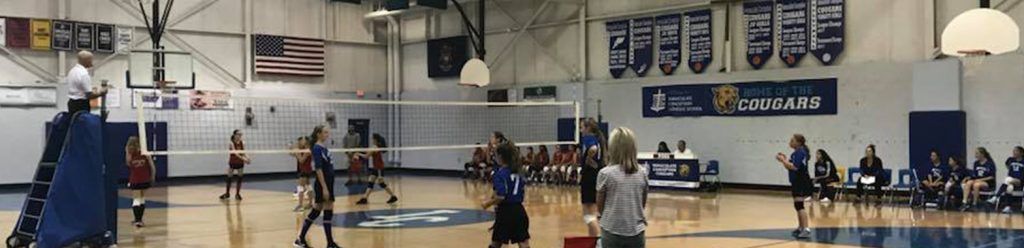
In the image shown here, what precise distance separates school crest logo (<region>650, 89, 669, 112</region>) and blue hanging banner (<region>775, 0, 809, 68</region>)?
3474 mm

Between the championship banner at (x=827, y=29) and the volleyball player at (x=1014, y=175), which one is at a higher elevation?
the championship banner at (x=827, y=29)

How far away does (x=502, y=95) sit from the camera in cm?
2825

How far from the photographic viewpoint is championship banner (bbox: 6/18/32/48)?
23.6m

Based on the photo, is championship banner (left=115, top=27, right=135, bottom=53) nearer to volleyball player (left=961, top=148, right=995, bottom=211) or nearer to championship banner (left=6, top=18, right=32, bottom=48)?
championship banner (left=6, top=18, right=32, bottom=48)

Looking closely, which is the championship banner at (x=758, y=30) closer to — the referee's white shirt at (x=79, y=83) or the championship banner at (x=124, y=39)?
the referee's white shirt at (x=79, y=83)

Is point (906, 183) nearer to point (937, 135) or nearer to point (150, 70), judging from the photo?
point (937, 135)

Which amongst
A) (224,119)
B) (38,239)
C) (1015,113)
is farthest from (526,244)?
(224,119)

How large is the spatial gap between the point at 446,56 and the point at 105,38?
32.5 ft

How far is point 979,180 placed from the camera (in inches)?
667

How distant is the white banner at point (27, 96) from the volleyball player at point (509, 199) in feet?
→ 65.0

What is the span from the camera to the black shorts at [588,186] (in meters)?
10.7

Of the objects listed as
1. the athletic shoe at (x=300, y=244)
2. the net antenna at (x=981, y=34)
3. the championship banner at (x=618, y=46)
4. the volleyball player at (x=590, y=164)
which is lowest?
the athletic shoe at (x=300, y=244)

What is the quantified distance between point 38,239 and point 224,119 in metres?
18.3

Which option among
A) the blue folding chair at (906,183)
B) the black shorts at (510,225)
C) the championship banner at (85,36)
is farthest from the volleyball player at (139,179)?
the blue folding chair at (906,183)
